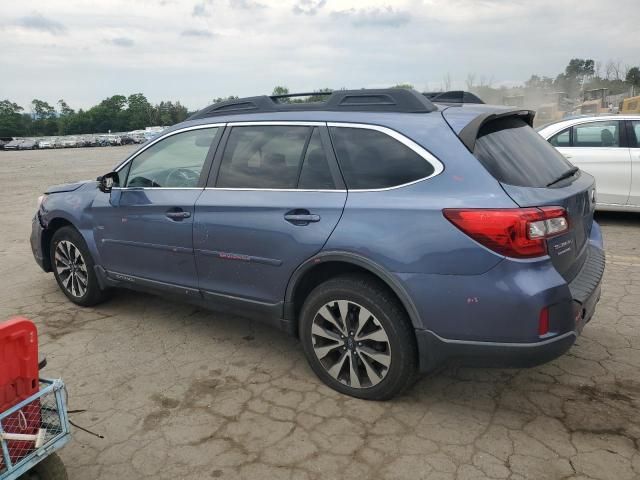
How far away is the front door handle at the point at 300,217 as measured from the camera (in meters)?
3.19

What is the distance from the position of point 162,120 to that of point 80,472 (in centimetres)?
11936

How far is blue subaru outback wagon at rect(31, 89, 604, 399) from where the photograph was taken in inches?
106

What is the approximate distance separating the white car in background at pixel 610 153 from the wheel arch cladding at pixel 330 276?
532cm

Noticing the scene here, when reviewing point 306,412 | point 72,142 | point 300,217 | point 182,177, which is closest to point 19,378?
point 306,412

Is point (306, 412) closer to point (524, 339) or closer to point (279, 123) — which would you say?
point (524, 339)

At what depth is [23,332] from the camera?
227 centimetres

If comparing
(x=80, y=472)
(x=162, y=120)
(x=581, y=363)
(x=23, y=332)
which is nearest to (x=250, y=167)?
(x=23, y=332)

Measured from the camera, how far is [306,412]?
3.14 m

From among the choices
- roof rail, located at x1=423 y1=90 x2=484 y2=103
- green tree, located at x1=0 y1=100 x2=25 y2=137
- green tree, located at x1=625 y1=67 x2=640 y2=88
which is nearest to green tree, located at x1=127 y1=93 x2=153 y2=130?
green tree, located at x1=0 y1=100 x2=25 y2=137

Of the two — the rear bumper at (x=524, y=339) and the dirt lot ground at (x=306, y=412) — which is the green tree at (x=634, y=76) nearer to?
the dirt lot ground at (x=306, y=412)

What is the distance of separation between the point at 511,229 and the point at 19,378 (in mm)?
2296

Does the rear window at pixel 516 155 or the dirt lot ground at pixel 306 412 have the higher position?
the rear window at pixel 516 155

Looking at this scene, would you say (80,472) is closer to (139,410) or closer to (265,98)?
(139,410)

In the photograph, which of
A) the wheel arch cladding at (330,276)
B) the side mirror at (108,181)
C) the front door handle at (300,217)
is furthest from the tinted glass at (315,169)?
the side mirror at (108,181)
